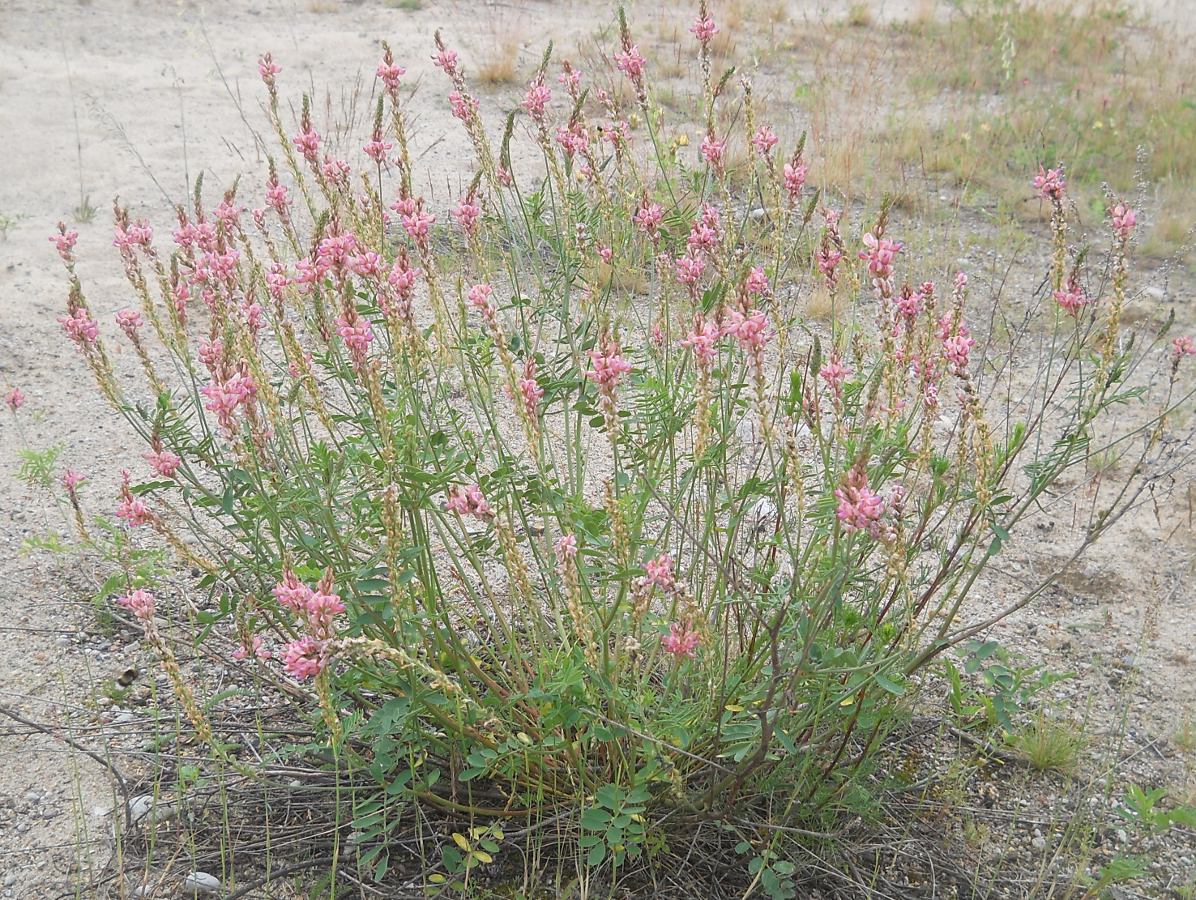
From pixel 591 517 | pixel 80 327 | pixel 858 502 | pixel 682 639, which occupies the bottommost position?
pixel 682 639

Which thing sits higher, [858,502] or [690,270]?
[690,270]

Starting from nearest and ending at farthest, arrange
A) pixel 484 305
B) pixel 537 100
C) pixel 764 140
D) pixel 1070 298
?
pixel 484 305, pixel 1070 298, pixel 764 140, pixel 537 100

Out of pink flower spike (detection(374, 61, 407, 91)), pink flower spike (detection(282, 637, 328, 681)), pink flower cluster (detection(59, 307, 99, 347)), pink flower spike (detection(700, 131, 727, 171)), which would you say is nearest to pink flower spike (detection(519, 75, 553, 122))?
pink flower spike (detection(374, 61, 407, 91))

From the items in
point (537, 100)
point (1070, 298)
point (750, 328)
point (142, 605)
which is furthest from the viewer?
point (537, 100)

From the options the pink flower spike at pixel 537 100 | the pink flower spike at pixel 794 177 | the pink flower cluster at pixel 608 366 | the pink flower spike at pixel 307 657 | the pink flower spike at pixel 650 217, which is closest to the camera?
the pink flower spike at pixel 307 657

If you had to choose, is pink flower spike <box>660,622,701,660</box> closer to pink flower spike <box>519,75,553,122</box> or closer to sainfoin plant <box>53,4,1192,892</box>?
sainfoin plant <box>53,4,1192,892</box>

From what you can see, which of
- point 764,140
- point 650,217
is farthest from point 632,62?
point 650,217

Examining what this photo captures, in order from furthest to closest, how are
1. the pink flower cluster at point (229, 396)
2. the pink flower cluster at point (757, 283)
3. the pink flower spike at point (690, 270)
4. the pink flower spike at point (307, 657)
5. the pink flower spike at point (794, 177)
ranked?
the pink flower spike at point (794, 177) → the pink flower spike at point (690, 270) → the pink flower cluster at point (757, 283) → the pink flower cluster at point (229, 396) → the pink flower spike at point (307, 657)

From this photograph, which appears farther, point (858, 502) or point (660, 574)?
point (660, 574)

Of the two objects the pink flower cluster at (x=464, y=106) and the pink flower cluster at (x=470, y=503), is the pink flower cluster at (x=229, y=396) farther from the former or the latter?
the pink flower cluster at (x=464, y=106)

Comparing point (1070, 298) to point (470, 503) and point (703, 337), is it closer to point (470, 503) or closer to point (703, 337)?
point (703, 337)

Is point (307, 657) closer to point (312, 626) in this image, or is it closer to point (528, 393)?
point (312, 626)

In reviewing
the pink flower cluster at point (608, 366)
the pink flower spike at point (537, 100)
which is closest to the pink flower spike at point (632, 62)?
the pink flower spike at point (537, 100)

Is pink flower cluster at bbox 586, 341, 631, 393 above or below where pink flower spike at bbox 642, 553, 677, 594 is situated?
above
